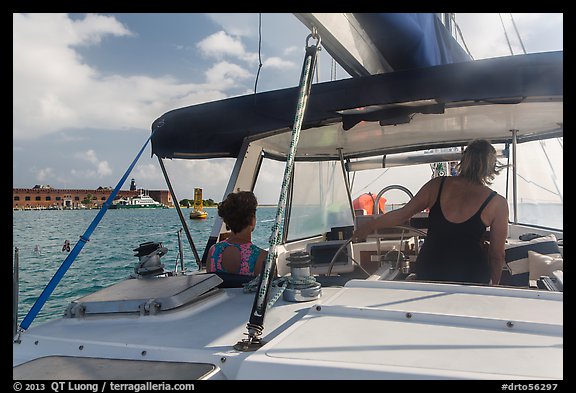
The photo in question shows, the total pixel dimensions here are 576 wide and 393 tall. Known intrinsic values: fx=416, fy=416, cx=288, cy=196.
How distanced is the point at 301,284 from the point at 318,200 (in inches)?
120

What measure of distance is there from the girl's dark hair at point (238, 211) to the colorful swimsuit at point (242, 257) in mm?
138

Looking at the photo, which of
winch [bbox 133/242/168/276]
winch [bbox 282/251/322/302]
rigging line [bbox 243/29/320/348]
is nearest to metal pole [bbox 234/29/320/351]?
rigging line [bbox 243/29/320/348]

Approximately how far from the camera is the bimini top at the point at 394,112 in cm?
204

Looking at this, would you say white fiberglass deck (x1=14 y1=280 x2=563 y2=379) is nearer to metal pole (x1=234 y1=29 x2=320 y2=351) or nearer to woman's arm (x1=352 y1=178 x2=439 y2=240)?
metal pole (x1=234 y1=29 x2=320 y2=351)

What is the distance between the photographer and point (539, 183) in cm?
411

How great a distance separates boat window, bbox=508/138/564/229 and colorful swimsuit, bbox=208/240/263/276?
2.89 m

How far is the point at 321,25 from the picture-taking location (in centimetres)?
186

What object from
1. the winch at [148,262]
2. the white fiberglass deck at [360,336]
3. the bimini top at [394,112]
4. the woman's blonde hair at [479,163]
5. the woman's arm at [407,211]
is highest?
the bimini top at [394,112]

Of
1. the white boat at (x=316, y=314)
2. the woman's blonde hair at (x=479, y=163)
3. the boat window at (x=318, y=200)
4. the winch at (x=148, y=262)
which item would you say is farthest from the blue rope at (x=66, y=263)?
the boat window at (x=318, y=200)

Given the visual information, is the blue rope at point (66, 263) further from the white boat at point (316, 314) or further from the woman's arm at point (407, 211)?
the woman's arm at point (407, 211)

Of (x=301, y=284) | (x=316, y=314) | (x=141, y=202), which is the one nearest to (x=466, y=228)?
(x=301, y=284)

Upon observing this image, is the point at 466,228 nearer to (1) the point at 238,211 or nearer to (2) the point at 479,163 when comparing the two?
(2) the point at 479,163

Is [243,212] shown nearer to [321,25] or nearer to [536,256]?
[321,25]

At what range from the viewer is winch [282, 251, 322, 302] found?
165 centimetres
